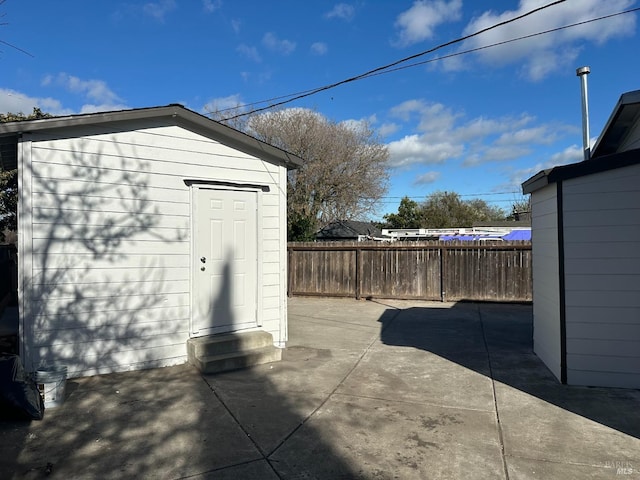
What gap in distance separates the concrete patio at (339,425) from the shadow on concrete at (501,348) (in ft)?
0.10

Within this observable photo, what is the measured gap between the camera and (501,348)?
663cm

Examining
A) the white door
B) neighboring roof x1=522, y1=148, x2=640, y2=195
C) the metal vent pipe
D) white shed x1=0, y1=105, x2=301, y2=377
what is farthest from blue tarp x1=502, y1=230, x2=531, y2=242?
the white door

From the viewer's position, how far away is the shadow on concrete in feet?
13.6

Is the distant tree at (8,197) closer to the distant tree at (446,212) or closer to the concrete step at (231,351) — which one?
the concrete step at (231,351)

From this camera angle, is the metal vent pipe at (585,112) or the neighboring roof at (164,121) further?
the metal vent pipe at (585,112)

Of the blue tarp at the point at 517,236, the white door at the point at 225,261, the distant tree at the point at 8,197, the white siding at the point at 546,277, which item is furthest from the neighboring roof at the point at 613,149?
the distant tree at the point at 8,197

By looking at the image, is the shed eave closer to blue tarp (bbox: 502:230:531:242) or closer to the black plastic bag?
the black plastic bag

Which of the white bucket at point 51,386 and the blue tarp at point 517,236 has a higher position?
the blue tarp at point 517,236

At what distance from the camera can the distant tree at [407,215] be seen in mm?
36625

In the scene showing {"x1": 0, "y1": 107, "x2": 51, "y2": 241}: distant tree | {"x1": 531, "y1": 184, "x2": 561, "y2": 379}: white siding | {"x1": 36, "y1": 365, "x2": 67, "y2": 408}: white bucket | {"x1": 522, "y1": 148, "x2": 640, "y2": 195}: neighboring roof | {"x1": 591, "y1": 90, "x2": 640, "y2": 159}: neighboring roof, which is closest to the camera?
{"x1": 36, "y1": 365, "x2": 67, "y2": 408}: white bucket

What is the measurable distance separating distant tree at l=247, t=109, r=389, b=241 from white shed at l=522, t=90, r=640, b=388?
17457 mm

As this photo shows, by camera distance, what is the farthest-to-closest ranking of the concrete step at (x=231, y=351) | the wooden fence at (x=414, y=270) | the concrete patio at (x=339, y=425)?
1. the wooden fence at (x=414, y=270)
2. the concrete step at (x=231, y=351)
3. the concrete patio at (x=339, y=425)

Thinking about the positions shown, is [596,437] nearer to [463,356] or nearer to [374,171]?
[463,356]

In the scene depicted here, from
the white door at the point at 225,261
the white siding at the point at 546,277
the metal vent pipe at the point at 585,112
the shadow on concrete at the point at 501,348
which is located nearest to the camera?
the shadow on concrete at the point at 501,348
